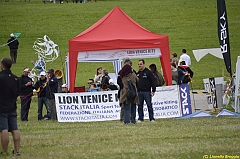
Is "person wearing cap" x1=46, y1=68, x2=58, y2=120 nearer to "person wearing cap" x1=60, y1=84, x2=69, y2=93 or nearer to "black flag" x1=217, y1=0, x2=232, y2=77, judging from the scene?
"person wearing cap" x1=60, y1=84, x2=69, y2=93

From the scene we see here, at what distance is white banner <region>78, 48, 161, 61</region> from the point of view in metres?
20.3

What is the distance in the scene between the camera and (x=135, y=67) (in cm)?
3619

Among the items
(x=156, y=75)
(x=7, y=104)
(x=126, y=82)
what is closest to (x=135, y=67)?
(x=156, y=75)

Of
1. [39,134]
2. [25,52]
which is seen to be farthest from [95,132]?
[25,52]

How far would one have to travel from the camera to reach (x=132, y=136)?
535 inches

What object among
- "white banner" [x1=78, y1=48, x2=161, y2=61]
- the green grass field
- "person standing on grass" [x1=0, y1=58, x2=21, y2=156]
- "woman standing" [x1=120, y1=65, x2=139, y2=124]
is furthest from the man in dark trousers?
"person standing on grass" [x1=0, y1=58, x2=21, y2=156]

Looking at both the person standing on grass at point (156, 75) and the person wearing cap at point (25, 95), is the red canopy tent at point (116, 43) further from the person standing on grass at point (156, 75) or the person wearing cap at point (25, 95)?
the person wearing cap at point (25, 95)

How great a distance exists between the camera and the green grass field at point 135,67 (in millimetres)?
11766

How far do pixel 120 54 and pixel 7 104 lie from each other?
29.8 ft

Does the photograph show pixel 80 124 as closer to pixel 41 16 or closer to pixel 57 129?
pixel 57 129

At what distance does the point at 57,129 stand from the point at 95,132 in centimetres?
180

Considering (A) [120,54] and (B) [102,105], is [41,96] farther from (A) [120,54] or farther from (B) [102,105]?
(A) [120,54]

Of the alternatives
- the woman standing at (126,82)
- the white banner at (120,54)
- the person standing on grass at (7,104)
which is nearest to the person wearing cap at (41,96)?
the white banner at (120,54)

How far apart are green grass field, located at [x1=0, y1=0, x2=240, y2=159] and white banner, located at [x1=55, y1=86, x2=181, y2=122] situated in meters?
0.82
